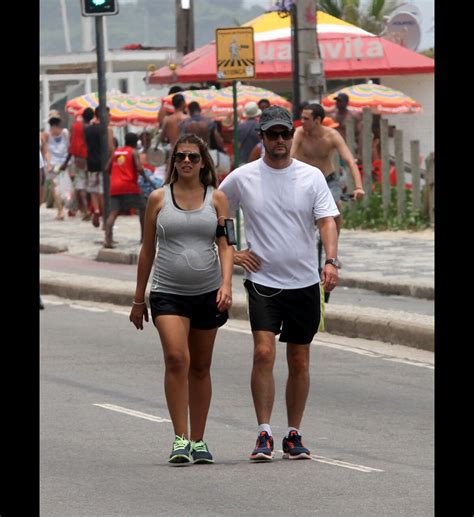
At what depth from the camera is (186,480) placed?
950cm

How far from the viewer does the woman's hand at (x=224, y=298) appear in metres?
9.97

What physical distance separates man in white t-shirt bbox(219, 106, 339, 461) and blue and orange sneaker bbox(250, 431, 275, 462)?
140 mm

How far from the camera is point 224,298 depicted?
32.7 ft

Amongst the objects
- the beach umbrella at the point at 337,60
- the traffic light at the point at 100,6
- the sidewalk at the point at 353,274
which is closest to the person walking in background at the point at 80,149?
the sidewalk at the point at 353,274

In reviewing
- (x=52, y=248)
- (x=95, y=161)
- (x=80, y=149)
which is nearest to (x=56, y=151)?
(x=80, y=149)

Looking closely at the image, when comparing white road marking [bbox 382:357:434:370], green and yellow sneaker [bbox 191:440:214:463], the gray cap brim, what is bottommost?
white road marking [bbox 382:357:434:370]

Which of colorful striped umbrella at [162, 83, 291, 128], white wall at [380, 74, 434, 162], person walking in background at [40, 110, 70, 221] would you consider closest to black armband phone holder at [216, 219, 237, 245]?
person walking in background at [40, 110, 70, 221]

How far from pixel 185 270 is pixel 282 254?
59 centimetres

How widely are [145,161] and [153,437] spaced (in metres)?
16.5

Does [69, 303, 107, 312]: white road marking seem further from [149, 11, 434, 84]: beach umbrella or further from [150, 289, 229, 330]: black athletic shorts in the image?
[149, 11, 434, 84]: beach umbrella

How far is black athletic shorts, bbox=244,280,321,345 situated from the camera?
10266mm

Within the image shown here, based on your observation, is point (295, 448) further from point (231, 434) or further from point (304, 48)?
point (304, 48)

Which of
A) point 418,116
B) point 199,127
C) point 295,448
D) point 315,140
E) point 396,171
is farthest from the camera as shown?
point 418,116
